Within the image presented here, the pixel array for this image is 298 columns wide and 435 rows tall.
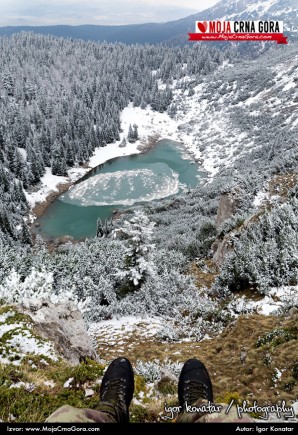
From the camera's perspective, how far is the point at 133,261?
21859 millimetres

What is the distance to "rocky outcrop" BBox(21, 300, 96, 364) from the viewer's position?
27.8 ft

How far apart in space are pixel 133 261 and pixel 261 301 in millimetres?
10479

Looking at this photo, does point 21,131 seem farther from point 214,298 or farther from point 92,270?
point 214,298

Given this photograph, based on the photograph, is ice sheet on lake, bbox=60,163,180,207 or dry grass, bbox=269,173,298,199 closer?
dry grass, bbox=269,173,298,199

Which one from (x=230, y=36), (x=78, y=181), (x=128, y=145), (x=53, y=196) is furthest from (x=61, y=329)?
(x=128, y=145)

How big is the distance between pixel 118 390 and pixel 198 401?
→ 1.42 metres

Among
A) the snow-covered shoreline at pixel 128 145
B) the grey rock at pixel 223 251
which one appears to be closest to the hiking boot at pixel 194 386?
the grey rock at pixel 223 251

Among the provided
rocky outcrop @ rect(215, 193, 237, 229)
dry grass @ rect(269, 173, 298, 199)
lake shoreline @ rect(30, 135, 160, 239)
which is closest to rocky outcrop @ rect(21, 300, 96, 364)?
dry grass @ rect(269, 173, 298, 199)

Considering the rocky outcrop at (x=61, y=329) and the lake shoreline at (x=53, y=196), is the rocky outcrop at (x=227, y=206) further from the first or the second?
the lake shoreline at (x=53, y=196)

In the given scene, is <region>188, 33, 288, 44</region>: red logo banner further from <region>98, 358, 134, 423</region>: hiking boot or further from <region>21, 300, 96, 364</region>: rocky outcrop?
<region>98, 358, 134, 423</region>: hiking boot

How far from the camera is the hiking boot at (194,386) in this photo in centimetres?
530

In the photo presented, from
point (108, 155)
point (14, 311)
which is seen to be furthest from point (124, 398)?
point (108, 155)

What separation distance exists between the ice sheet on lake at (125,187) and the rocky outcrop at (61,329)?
65.7 meters

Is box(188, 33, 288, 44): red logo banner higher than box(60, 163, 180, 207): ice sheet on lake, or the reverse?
box(188, 33, 288, 44): red logo banner
